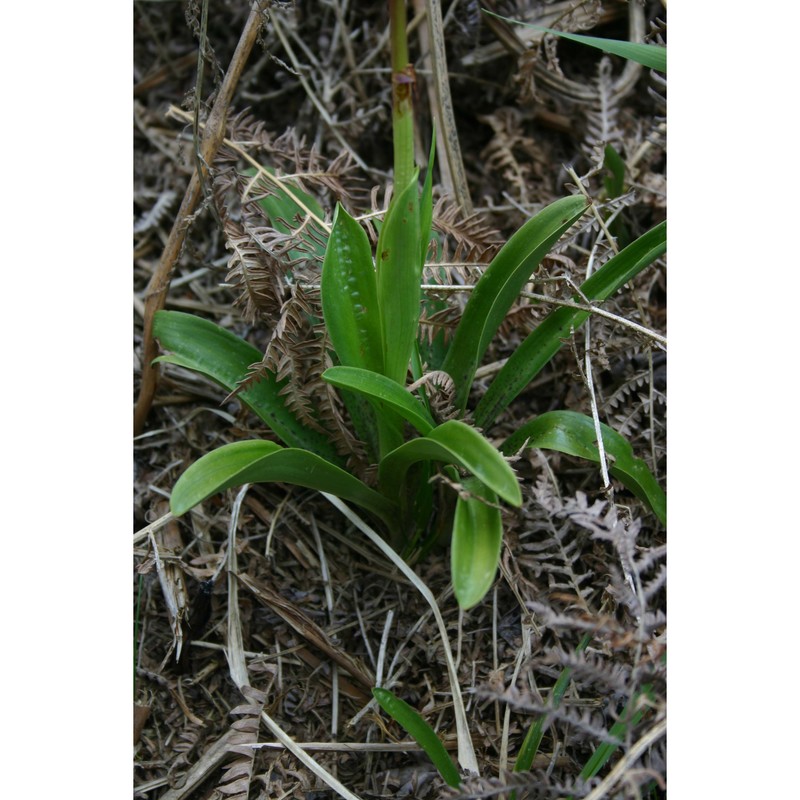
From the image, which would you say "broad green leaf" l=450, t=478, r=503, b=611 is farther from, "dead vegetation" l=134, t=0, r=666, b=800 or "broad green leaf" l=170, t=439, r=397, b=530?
"broad green leaf" l=170, t=439, r=397, b=530

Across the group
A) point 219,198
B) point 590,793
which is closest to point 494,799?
point 590,793

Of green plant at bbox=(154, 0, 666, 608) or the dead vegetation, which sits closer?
green plant at bbox=(154, 0, 666, 608)

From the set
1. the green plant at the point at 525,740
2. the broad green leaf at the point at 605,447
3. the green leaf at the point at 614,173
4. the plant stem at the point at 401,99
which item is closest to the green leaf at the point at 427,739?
the green plant at the point at 525,740

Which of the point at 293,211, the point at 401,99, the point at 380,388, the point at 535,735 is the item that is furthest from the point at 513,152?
the point at 535,735

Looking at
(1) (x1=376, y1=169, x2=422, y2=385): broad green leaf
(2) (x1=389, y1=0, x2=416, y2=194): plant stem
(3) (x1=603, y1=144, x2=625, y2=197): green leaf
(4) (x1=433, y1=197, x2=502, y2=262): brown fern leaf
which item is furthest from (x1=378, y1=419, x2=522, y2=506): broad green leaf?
(3) (x1=603, y1=144, x2=625, y2=197): green leaf

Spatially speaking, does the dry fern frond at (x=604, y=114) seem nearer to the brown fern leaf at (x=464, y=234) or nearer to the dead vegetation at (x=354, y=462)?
the dead vegetation at (x=354, y=462)

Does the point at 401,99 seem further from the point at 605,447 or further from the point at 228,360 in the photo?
the point at 605,447
